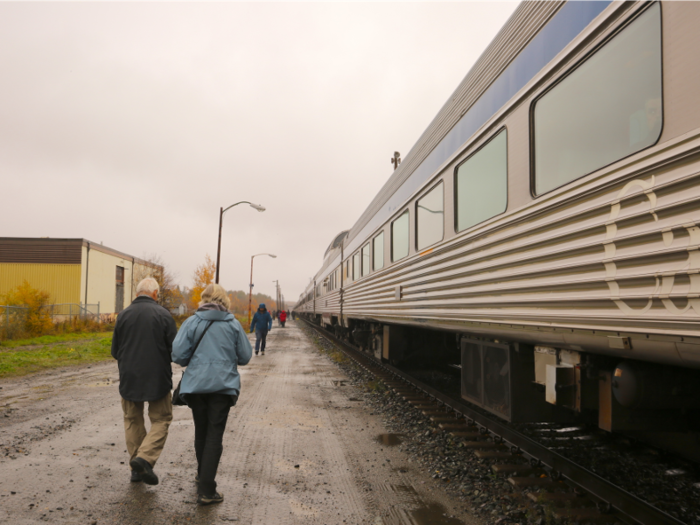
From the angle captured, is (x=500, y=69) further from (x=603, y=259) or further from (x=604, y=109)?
(x=603, y=259)

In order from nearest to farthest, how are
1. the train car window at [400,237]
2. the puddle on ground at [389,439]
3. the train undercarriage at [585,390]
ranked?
the train undercarriage at [585,390], the puddle on ground at [389,439], the train car window at [400,237]

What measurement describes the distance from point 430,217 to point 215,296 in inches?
126

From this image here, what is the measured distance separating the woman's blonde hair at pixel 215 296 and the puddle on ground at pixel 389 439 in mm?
2497

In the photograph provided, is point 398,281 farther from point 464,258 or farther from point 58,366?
point 58,366

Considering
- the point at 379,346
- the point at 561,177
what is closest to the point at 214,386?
the point at 561,177

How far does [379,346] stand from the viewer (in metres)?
10.9

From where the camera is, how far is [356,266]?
12695mm

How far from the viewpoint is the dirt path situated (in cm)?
360

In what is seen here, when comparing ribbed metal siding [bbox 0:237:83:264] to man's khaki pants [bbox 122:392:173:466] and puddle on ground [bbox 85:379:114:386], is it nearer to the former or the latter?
puddle on ground [bbox 85:379:114:386]

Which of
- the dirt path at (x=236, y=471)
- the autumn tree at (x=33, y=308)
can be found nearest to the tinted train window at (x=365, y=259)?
the dirt path at (x=236, y=471)

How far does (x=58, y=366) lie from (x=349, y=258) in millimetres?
7811

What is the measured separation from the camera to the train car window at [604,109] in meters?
2.63

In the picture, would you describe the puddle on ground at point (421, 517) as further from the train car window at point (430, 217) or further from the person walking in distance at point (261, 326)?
the person walking in distance at point (261, 326)

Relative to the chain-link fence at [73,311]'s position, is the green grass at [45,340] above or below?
below
